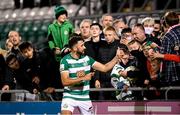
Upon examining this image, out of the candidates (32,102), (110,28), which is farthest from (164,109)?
(32,102)

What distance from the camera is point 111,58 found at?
10641mm

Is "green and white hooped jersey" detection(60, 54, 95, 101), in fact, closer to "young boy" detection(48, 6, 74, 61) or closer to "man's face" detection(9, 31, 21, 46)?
"young boy" detection(48, 6, 74, 61)

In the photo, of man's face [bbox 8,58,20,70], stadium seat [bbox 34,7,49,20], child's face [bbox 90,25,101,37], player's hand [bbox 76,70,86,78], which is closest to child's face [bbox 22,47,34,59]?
man's face [bbox 8,58,20,70]

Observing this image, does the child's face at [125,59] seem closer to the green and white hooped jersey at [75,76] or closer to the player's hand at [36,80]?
the green and white hooped jersey at [75,76]

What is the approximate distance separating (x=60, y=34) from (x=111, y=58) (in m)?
1.72

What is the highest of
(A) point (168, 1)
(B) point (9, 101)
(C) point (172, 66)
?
(A) point (168, 1)

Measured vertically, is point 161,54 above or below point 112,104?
above

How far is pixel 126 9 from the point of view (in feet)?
60.6

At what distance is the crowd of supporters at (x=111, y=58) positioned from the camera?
30.8 ft

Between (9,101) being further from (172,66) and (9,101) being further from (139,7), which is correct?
(139,7)

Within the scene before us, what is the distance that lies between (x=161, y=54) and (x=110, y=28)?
6.17 ft

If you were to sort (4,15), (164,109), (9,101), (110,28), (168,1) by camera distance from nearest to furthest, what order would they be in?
(164,109), (110,28), (9,101), (168,1), (4,15)

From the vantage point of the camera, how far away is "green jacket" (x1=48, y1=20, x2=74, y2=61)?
11.9 meters

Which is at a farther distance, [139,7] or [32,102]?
[139,7]
